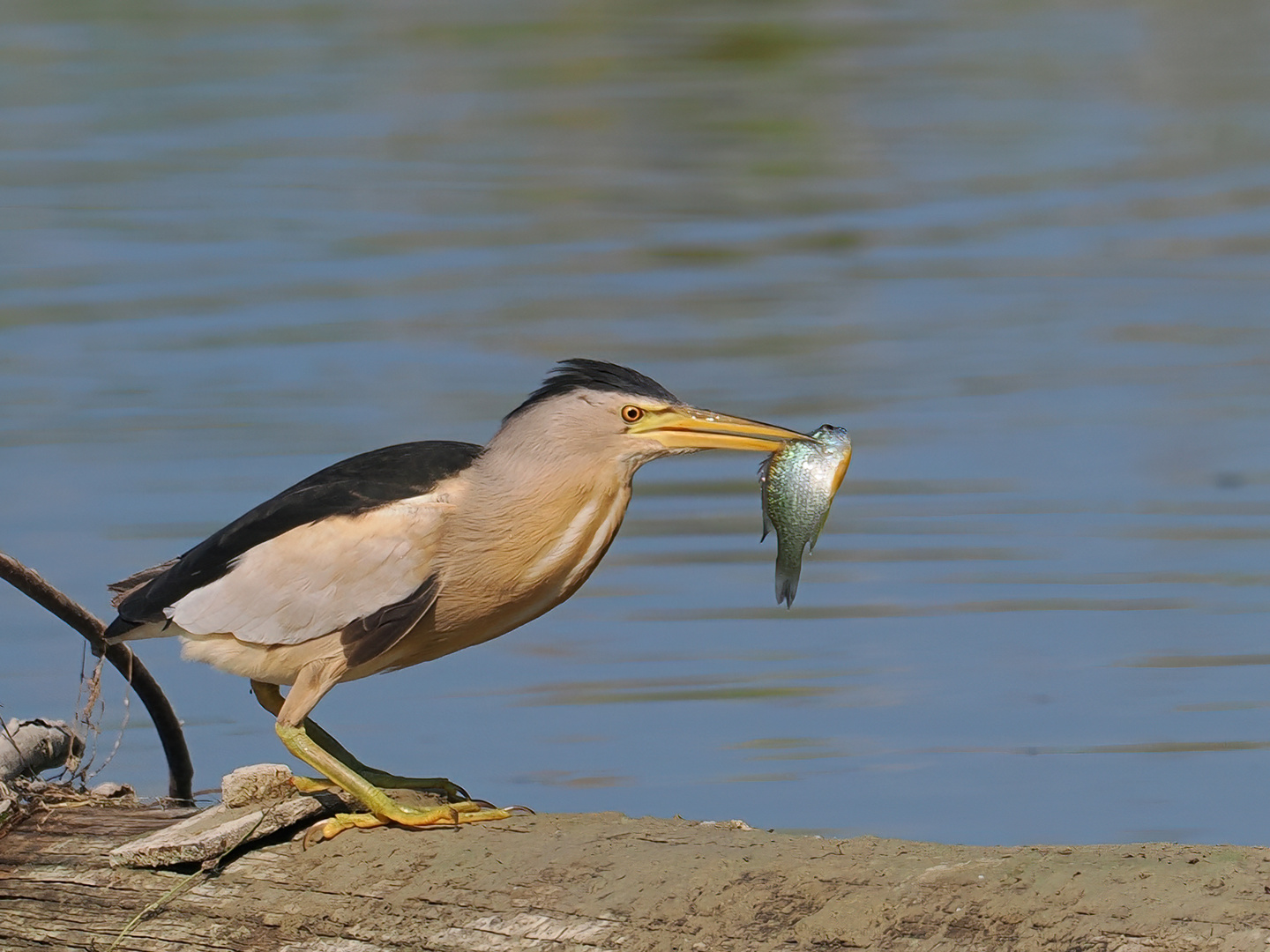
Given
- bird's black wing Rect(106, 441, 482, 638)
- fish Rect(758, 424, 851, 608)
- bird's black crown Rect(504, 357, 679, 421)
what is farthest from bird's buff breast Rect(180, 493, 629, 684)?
fish Rect(758, 424, 851, 608)

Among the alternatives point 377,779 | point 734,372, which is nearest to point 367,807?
point 377,779

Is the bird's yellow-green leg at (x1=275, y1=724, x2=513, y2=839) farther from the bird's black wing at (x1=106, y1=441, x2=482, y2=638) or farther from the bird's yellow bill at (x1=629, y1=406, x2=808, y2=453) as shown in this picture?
the bird's yellow bill at (x1=629, y1=406, x2=808, y2=453)

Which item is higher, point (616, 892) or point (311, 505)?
point (311, 505)

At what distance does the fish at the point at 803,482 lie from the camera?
496 centimetres

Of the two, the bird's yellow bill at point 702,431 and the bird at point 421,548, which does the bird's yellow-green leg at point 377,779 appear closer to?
the bird at point 421,548

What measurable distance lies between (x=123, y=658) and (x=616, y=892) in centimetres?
203

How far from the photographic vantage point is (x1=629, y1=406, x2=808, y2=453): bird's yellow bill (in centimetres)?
491

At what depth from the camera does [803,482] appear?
4988 millimetres

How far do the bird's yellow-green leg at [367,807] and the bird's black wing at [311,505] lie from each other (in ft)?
1.47

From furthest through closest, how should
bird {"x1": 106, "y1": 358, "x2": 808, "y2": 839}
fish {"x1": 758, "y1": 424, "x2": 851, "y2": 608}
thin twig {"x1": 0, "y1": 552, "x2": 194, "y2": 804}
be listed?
thin twig {"x1": 0, "y1": 552, "x2": 194, "y2": 804} → fish {"x1": 758, "y1": 424, "x2": 851, "y2": 608} → bird {"x1": 106, "y1": 358, "x2": 808, "y2": 839}

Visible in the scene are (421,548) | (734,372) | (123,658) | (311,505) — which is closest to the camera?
(421,548)

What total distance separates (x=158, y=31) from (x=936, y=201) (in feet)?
Result: 42.3

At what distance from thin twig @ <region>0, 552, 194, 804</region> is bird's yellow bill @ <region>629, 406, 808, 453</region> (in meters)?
1.48

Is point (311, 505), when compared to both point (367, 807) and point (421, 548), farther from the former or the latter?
point (367, 807)
